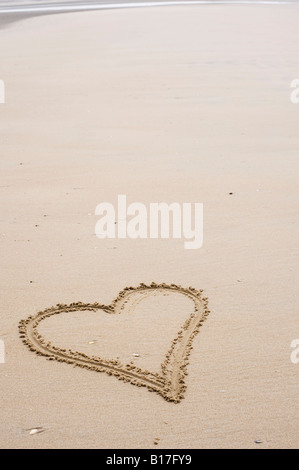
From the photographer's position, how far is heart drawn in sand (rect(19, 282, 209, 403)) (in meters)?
2.56

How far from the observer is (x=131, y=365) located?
265 centimetres

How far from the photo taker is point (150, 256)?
365cm

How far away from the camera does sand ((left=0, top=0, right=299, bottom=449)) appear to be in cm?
240

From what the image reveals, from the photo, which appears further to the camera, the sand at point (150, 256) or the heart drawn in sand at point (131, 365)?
the heart drawn in sand at point (131, 365)

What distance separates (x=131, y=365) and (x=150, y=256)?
3.60 ft

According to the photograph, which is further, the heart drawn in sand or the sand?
the heart drawn in sand

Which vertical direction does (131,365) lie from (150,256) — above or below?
below

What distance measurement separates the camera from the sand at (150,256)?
240cm

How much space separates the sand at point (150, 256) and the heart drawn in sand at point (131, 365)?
0.02 m

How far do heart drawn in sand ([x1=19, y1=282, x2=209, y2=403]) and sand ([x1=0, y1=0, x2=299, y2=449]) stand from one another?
0.02 meters

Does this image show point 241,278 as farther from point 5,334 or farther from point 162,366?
point 5,334

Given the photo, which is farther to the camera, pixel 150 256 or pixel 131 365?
pixel 150 256

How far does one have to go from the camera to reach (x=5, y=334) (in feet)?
9.50

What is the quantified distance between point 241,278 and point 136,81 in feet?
17.9
